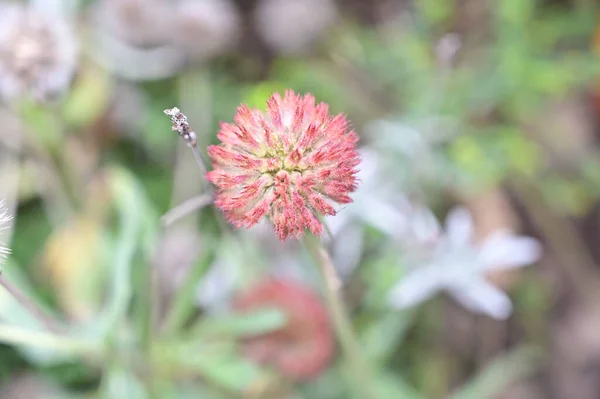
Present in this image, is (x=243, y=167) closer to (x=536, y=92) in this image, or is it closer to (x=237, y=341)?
(x=237, y=341)

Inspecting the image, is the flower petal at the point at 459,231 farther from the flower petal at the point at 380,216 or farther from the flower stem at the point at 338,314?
the flower stem at the point at 338,314

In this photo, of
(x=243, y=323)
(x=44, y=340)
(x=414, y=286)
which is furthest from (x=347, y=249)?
(x=44, y=340)

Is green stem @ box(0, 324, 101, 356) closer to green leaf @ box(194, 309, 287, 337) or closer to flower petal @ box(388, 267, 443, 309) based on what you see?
green leaf @ box(194, 309, 287, 337)

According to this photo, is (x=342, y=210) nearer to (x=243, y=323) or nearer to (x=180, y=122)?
(x=243, y=323)

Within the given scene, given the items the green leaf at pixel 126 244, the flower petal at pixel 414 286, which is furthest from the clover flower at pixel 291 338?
the green leaf at pixel 126 244

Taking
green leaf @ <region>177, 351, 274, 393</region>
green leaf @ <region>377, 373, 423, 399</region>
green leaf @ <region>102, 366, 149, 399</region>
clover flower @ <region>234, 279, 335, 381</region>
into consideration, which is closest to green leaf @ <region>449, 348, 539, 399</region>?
green leaf @ <region>377, 373, 423, 399</region>
